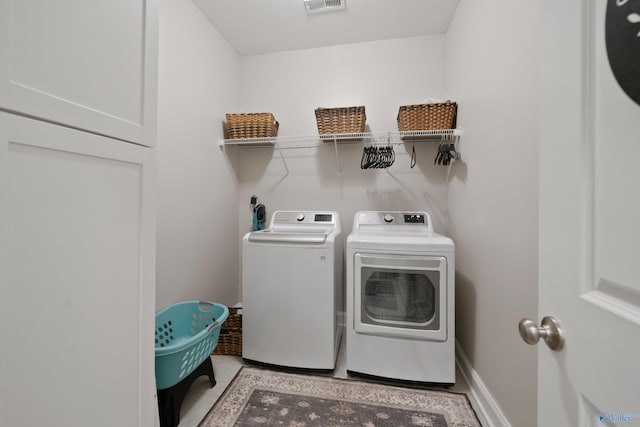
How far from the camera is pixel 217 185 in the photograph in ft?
7.11

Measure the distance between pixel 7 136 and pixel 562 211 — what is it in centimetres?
112

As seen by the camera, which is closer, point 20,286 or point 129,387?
point 20,286

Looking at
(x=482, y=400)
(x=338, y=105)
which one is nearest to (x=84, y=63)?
(x=338, y=105)

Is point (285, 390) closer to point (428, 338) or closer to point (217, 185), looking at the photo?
point (428, 338)

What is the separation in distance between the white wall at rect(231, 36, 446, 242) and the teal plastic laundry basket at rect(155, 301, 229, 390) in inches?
39.1

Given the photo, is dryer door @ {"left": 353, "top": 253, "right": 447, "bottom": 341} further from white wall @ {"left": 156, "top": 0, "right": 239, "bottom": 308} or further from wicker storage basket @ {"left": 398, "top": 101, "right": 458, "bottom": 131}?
white wall @ {"left": 156, "top": 0, "right": 239, "bottom": 308}

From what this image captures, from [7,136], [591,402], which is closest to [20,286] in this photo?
[7,136]

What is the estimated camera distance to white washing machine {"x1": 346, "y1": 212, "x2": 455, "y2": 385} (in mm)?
1546

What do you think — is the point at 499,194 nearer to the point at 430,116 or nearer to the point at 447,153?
the point at 447,153

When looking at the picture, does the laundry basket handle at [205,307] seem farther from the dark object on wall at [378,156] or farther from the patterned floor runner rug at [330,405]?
the dark object on wall at [378,156]

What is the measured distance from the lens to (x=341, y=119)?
2.06 m

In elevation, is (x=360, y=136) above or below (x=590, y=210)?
above

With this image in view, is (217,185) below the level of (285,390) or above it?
above

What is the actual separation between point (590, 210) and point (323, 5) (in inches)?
85.5
